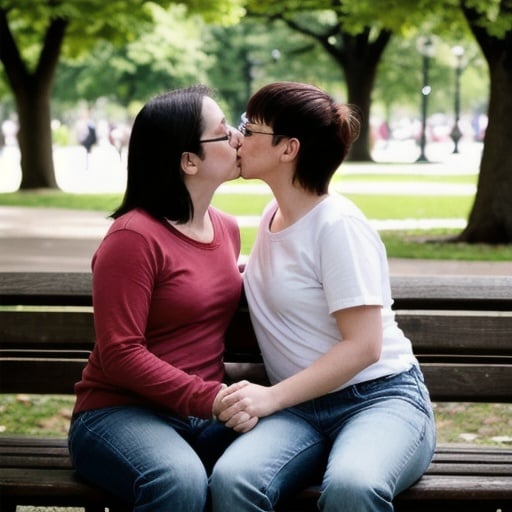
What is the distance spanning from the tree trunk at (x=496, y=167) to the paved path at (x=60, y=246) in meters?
2.17

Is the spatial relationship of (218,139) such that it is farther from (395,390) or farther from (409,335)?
(409,335)

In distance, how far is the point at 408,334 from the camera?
4152 millimetres

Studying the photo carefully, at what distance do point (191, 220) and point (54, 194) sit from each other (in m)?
21.3

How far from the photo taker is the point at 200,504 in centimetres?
321

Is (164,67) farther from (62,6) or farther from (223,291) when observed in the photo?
(223,291)

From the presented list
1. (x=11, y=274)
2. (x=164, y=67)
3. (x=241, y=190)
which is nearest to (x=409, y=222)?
(x=241, y=190)

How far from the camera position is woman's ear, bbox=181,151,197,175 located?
3.61 metres

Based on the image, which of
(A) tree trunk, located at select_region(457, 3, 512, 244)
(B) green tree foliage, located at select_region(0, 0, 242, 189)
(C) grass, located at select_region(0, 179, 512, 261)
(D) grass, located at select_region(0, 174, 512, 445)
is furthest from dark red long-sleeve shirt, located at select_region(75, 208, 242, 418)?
(B) green tree foliage, located at select_region(0, 0, 242, 189)

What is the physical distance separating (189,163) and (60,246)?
11151mm

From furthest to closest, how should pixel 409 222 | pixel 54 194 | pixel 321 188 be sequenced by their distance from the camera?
pixel 54 194 → pixel 409 222 → pixel 321 188

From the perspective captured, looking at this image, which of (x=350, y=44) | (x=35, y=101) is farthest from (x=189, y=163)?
(x=350, y=44)

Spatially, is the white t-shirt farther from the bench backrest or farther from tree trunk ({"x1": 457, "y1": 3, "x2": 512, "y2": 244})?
tree trunk ({"x1": 457, "y1": 3, "x2": 512, "y2": 244})

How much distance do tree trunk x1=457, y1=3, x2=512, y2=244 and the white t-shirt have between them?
11.8 m

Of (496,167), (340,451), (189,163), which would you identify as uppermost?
(189,163)
